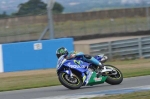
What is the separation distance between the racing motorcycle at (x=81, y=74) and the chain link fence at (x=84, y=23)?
66.9ft

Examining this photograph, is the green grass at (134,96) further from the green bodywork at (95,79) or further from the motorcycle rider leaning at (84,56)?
the motorcycle rider leaning at (84,56)

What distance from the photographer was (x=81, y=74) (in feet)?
39.2

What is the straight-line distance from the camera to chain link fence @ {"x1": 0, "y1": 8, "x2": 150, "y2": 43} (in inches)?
1309

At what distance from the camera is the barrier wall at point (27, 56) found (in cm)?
2092

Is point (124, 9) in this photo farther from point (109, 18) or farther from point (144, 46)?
point (144, 46)

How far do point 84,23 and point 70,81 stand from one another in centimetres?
2738

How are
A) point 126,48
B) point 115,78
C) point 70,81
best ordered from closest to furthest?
point 70,81
point 115,78
point 126,48

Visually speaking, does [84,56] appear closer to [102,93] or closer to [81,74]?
[81,74]

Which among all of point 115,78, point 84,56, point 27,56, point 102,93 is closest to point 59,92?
point 84,56

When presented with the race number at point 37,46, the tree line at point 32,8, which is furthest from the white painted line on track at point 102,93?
the tree line at point 32,8

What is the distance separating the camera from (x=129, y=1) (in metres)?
39.2

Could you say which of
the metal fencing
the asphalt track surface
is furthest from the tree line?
the asphalt track surface

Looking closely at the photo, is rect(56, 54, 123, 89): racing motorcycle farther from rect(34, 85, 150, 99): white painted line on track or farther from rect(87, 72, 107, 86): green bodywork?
rect(34, 85, 150, 99): white painted line on track

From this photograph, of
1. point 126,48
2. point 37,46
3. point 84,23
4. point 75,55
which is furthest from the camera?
point 84,23
